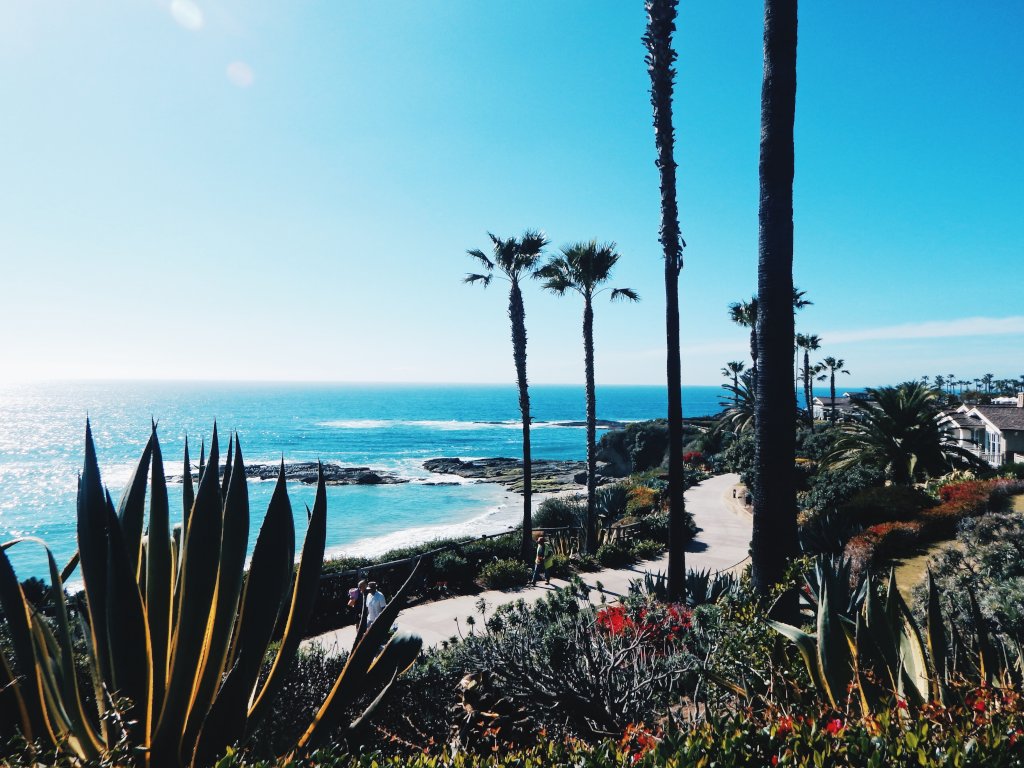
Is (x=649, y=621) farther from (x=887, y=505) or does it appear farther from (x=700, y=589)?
(x=887, y=505)

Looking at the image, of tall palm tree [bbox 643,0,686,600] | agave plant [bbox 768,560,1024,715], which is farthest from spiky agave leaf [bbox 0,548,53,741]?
tall palm tree [bbox 643,0,686,600]

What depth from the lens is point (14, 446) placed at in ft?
279

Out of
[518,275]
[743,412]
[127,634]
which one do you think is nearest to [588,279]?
[518,275]

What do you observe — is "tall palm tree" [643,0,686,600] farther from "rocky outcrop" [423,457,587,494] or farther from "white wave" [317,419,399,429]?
"white wave" [317,419,399,429]

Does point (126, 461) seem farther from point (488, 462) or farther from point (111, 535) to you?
point (111, 535)

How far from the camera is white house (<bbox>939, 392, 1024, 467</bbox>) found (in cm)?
3228

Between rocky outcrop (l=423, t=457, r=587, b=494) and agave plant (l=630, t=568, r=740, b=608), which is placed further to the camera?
rocky outcrop (l=423, t=457, r=587, b=494)

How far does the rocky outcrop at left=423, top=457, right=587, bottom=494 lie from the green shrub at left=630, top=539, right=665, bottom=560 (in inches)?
1063

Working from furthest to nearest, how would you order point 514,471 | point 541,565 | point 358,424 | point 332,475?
point 358,424
point 514,471
point 332,475
point 541,565

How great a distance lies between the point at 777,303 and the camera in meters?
6.06

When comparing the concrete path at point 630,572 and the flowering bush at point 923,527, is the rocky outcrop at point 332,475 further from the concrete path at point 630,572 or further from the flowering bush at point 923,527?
the flowering bush at point 923,527

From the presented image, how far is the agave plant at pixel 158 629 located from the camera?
2342 millimetres

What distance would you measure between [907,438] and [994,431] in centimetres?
2655

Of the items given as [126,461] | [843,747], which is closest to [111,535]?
[843,747]
